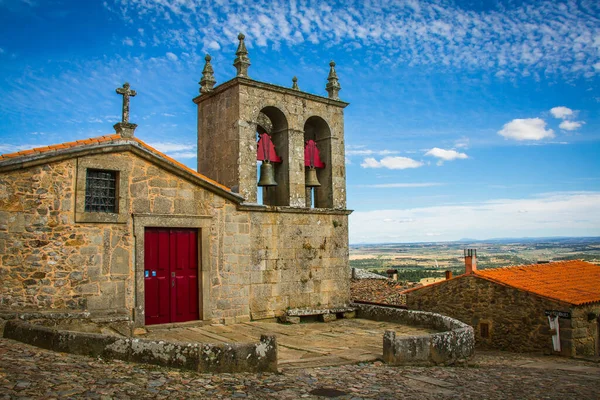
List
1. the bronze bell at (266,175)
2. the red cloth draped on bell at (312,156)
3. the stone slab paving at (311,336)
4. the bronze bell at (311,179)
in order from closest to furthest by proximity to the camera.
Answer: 1. the stone slab paving at (311,336)
2. the bronze bell at (266,175)
3. the bronze bell at (311,179)
4. the red cloth draped on bell at (312,156)

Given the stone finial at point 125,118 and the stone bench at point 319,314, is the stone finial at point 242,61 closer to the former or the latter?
the stone finial at point 125,118

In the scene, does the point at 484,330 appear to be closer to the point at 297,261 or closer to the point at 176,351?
the point at 297,261

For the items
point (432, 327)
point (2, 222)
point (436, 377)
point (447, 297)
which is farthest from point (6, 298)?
point (447, 297)

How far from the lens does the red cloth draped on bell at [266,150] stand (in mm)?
12961

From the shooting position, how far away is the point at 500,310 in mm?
17359

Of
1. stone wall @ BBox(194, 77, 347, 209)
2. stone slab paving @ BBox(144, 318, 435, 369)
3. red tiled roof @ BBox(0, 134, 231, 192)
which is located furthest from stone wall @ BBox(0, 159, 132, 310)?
stone wall @ BBox(194, 77, 347, 209)

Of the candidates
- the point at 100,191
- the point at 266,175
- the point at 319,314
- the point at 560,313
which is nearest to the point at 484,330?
the point at 560,313

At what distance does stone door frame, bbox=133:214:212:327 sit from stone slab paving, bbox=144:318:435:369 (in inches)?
18.5

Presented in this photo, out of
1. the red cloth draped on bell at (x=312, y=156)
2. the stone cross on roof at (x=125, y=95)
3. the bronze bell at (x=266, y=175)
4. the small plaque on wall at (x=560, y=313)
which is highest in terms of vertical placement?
the stone cross on roof at (x=125, y=95)

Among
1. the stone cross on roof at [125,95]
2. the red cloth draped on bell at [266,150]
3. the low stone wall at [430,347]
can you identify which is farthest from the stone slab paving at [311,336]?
the stone cross on roof at [125,95]

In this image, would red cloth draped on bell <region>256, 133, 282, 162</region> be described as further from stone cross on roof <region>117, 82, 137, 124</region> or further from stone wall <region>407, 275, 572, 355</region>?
stone wall <region>407, 275, 572, 355</region>

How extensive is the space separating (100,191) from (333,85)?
707 centimetres

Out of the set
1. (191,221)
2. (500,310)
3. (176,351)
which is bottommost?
(500,310)

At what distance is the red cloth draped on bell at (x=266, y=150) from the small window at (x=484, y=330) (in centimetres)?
990
